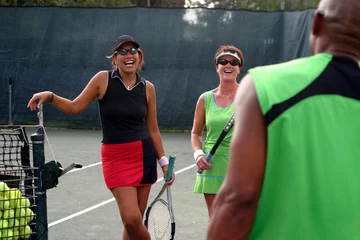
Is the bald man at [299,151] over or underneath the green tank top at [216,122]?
over

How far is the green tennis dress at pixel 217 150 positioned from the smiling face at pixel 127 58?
0.65 m

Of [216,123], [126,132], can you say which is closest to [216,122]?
[216,123]

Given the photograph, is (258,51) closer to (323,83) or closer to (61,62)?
(61,62)

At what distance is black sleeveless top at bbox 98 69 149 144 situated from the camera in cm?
532

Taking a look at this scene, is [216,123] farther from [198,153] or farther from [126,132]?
[126,132]

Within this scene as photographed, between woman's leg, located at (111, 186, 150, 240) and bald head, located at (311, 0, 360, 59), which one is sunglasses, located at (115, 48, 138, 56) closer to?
woman's leg, located at (111, 186, 150, 240)

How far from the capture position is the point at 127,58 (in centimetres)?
544

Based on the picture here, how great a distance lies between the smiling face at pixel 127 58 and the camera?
17.8 ft

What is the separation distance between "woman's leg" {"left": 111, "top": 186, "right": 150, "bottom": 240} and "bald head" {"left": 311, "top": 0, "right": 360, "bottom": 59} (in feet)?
11.5

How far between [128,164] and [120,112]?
38 centimetres

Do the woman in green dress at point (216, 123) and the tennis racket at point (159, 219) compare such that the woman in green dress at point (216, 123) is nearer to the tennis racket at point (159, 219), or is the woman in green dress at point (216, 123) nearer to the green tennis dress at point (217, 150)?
the green tennis dress at point (217, 150)

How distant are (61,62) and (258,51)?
15.4 feet

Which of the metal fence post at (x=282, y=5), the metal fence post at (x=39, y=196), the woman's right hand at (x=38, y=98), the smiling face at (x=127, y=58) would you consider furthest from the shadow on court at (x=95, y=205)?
the metal fence post at (x=282, y=5)

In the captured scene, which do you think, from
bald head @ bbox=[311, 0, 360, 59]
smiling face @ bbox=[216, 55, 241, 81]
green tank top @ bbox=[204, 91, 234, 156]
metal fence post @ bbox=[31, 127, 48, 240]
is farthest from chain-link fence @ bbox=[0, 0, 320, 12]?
bald head @ bbox=[311, 0, 360, 59]
